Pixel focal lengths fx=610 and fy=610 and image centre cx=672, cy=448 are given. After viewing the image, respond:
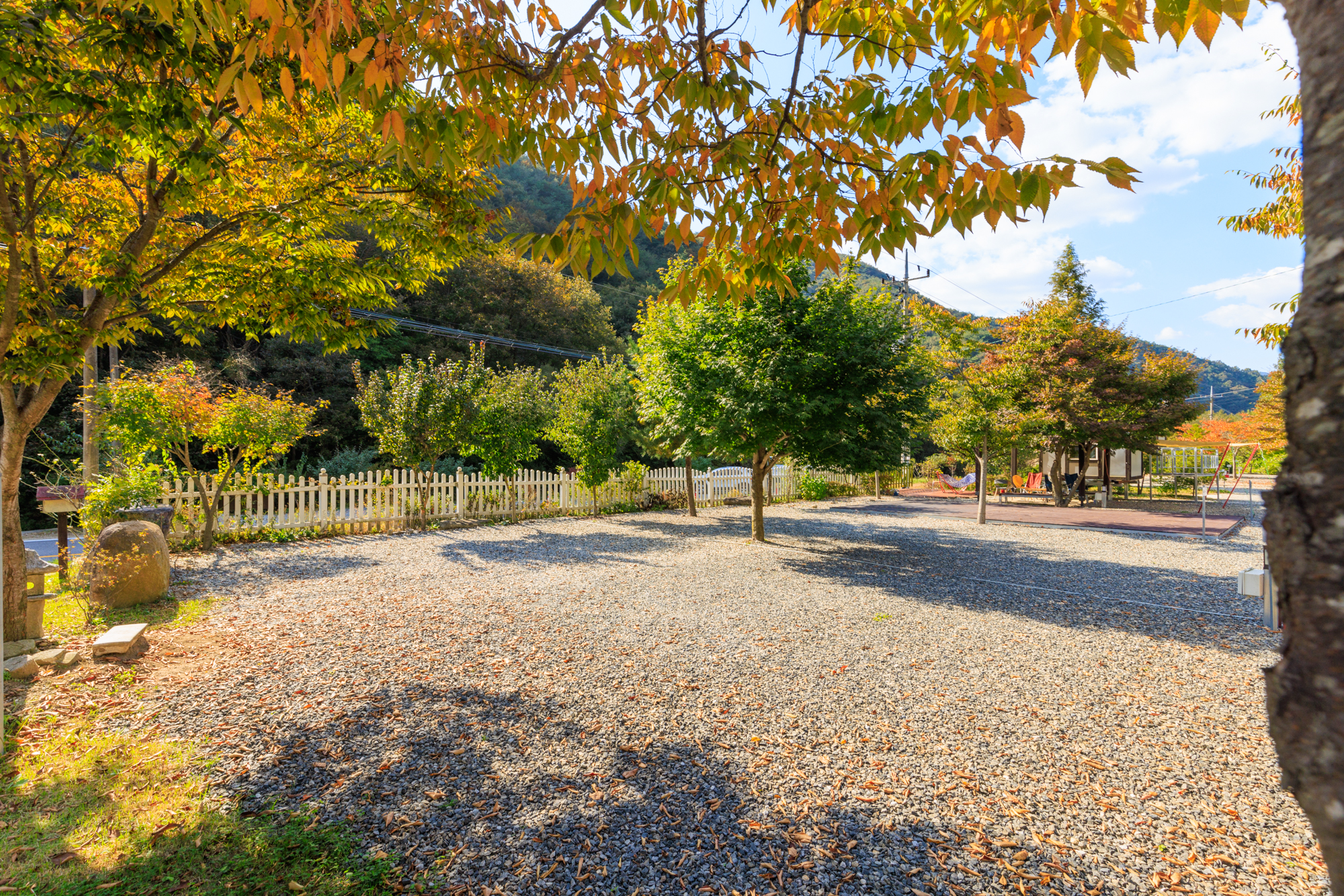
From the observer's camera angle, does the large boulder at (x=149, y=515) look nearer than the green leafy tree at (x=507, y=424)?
Yes

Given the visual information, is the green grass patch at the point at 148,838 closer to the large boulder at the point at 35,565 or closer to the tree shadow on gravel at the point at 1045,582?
the large boulder at the point at 35,565

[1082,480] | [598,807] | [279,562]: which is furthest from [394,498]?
Answer: [1082,480]

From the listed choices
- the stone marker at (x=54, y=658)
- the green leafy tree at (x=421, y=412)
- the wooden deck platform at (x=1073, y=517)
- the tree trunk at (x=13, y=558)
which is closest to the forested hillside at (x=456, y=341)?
the green leafy tree at (x=421, y=412)

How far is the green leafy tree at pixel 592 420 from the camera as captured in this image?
13.6 m

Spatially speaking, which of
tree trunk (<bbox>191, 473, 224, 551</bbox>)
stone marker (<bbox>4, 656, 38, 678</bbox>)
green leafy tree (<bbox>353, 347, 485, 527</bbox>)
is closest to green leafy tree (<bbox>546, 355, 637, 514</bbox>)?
green leafy tree (<bbox>353, 347, 485, 527</bbox>)

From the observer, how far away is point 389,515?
11250mm

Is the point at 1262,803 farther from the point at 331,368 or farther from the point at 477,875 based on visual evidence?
the point at 331,368

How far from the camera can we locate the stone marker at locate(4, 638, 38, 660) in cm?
423

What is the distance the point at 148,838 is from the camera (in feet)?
8.10

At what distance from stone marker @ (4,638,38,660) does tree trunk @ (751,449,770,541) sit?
26.1 feet

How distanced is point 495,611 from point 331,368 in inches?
724

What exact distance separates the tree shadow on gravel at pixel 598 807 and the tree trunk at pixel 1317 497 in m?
1.96

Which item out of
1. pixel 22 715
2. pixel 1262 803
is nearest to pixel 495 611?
pixel 22 715

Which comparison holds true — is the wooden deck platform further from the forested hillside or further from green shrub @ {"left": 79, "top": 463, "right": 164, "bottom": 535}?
green shrub @ {"left": 79, "top": 463, "right": 164, "bottom": 535}
